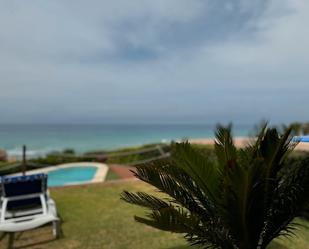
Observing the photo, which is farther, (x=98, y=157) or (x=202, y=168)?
(x=98, y=157)

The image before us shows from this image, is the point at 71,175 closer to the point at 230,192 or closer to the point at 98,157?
the point at 98,157

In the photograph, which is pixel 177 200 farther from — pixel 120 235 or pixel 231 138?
pixel 120 235

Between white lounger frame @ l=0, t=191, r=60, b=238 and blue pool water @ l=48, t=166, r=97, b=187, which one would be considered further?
blue pool water @ l=48, t=166, r=97, b=187

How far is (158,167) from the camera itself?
3865 millimetres

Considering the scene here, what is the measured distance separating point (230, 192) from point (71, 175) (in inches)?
575

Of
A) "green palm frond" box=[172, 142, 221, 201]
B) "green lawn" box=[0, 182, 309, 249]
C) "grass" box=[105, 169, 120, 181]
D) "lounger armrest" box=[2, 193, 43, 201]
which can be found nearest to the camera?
"green palm frond" box=[172, 142, 221, 201]

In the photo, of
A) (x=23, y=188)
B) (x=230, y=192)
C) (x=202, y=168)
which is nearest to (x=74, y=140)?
(x=23, y=188)

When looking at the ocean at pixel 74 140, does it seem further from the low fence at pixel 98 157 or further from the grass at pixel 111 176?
the grass at pixel 111 176

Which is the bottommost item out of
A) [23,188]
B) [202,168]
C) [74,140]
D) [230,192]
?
[74,140]

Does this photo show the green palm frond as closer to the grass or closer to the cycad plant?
the cycad plant

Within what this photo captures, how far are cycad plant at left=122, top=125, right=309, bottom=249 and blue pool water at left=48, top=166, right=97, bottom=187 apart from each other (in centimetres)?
1208

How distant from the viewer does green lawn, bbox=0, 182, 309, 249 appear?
5.85 meters

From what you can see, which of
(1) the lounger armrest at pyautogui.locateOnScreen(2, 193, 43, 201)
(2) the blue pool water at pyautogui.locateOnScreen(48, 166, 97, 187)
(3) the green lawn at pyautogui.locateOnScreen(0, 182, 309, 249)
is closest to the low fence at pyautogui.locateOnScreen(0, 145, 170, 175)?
(2) the blue pool water at pyautogui.locateOnScreen(48, 166, 97, 187)

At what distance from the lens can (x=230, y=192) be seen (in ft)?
10.4
